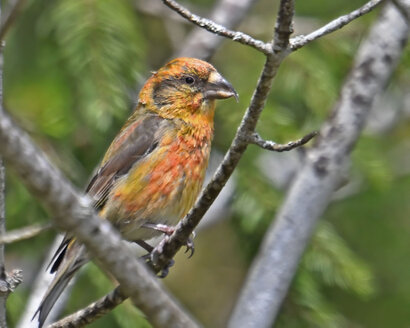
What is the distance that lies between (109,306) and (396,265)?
2889 millimetres

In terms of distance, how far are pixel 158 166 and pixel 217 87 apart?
0.54m

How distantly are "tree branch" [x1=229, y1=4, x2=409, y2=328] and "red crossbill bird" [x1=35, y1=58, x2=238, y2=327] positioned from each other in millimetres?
500

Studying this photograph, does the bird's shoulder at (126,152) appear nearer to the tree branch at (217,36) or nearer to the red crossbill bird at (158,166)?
the red crossbill bird at (158,166)

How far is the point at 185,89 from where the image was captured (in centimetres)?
492

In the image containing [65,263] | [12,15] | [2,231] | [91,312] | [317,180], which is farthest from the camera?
[317,180]

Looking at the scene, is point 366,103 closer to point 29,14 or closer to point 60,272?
point 60,272

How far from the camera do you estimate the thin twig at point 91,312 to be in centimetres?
362

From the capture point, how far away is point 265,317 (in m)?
4.27

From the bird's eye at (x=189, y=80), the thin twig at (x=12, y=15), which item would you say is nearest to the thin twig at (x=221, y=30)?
the thin twig at (x=12, y=15)

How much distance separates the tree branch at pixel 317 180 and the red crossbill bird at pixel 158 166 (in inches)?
19.7

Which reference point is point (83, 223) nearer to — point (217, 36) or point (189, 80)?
point (189, 80)

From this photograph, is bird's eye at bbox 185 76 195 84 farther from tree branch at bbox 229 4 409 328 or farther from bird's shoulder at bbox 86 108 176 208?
tree branch at bbox 229 4 409 328

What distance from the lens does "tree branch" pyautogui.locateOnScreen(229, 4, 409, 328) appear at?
4.36m

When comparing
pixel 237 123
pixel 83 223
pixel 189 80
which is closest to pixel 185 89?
pixel 189 80
